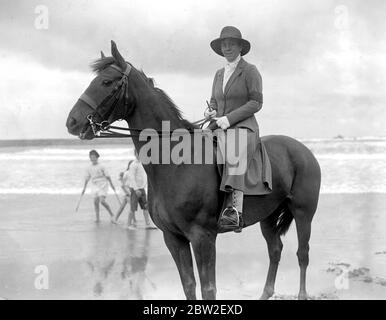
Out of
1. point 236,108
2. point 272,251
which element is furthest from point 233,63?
point 272,251

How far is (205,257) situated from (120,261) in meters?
3.63

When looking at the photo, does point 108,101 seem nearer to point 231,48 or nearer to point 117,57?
point 117,57

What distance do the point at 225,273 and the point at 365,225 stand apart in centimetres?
493

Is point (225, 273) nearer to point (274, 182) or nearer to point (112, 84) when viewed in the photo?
point (274, 182)

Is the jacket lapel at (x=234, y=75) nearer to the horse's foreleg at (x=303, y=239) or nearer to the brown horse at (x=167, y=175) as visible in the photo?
the brown horse at (x=167, y=175)

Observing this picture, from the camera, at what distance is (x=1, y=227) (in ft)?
37.9

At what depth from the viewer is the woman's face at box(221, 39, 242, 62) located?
5.42 m

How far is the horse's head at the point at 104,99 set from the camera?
4.59m

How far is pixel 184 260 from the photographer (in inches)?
202

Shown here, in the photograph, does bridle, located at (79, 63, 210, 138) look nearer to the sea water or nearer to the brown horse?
the brown horse

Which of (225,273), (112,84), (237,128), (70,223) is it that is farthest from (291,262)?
(70,223)

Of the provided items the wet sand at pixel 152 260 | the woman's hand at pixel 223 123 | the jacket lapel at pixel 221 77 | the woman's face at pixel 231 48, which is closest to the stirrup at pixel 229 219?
the woman's hand at pixel 223 123

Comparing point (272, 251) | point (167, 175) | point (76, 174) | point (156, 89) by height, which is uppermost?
point (156, 89)

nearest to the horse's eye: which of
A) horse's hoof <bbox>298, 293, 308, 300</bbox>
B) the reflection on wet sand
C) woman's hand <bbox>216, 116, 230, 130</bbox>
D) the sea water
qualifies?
woman's hand <bbox>216, 116, 230, 130</bbox>
